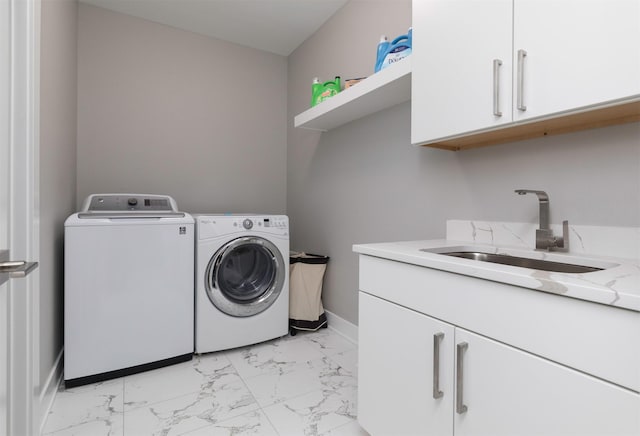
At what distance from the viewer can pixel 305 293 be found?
247 centimetres

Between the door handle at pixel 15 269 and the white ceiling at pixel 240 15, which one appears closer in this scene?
the door handle at pixel 15 269

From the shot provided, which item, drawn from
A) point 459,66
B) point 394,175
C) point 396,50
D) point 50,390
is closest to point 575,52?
point 459,66

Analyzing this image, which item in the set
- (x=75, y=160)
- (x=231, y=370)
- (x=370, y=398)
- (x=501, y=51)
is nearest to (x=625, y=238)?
(x=501, y=51)

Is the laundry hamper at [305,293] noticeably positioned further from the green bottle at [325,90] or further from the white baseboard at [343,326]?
the green bottle at [325,90]

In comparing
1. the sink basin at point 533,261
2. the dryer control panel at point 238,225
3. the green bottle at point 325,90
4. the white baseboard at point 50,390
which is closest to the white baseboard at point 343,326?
the dryer control panel at point 238,225

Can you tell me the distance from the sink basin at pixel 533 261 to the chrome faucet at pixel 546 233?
0.23 feet

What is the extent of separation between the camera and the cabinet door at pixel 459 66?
110 centimetres

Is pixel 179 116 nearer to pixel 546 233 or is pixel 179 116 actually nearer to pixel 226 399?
pixel 226 399

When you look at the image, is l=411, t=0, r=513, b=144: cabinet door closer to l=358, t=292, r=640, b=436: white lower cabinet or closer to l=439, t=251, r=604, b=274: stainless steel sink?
l=439, t=251, r=604, b=274: stainless steel sink

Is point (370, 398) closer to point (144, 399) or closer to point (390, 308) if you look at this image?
point (390, 308)

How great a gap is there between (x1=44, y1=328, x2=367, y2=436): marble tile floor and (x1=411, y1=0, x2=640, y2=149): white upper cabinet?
1353 millimetres

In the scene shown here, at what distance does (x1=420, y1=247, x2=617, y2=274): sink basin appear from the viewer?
3.37 feet

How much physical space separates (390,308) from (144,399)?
53.8 inches

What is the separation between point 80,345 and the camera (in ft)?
5.66
